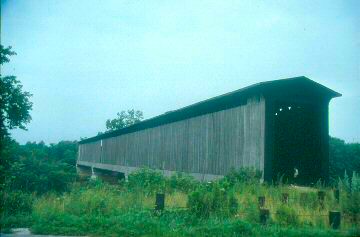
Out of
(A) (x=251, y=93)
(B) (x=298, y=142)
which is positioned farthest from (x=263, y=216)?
(B) (x=298, y=142)

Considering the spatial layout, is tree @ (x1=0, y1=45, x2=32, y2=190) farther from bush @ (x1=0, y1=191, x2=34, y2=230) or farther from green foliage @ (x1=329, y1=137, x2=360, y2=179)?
green foliage @ (x1=329, y1=137, x2=360, y2=179)

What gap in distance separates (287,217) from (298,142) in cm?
785

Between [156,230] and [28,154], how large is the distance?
13.7 metres

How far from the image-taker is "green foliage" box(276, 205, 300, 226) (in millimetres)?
6436

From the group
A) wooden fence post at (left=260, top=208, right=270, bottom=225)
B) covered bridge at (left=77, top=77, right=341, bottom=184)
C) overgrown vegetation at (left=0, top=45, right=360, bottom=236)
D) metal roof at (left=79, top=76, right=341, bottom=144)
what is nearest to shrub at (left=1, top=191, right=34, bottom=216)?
overgrown vegetation at (left=0, top=45, right=360, bottom=236)

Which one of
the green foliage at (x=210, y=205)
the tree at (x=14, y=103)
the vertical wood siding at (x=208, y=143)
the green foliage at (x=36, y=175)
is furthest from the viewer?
the tree at (x=14, y=103)

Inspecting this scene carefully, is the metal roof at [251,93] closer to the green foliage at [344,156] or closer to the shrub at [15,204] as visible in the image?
the shrub at [15,204]

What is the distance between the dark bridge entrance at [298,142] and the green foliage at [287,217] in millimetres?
6407

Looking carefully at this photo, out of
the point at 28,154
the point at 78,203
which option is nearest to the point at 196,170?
the point at 28,154

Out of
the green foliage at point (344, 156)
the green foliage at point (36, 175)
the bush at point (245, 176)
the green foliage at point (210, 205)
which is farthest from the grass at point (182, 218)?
the green foliage at point (344, 156)

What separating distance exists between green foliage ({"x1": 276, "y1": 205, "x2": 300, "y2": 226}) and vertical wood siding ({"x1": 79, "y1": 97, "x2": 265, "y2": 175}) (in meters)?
5.72

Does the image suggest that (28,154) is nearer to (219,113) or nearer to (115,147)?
(219,113)

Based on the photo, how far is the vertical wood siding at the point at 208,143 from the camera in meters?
13.1

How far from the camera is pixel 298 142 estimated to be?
13.7 meters
